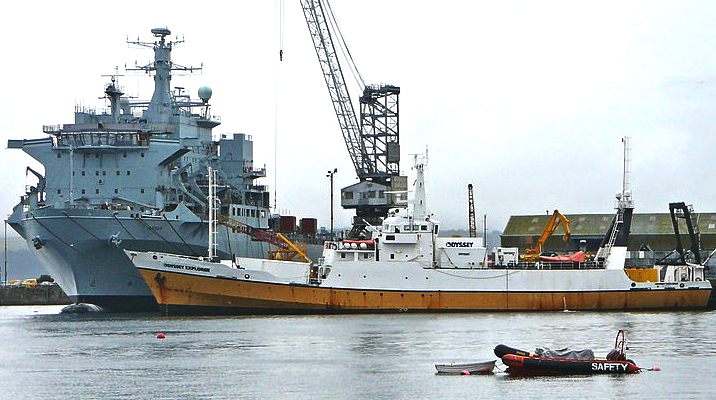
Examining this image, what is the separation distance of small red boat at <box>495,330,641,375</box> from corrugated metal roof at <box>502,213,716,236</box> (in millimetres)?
56551

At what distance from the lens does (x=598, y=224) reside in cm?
10300

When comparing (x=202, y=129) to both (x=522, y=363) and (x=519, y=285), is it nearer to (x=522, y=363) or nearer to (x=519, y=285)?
(x=519, y=285)

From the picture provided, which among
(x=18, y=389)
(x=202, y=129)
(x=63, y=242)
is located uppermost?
(x=202, y=129)

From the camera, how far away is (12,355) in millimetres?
53281

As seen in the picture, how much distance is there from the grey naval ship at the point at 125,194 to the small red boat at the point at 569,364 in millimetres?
41206

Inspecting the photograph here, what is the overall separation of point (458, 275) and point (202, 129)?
31507mm

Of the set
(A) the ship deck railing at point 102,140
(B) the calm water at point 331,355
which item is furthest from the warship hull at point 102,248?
(B) the calm water at point 331,355

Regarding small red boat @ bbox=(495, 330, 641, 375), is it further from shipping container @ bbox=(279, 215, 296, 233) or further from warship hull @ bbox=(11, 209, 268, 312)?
shipping container @ bbox=(279, 215, 296, 233)

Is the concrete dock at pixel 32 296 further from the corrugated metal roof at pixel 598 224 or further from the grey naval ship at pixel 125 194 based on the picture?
the corrugated metal roof at pixel 598 224

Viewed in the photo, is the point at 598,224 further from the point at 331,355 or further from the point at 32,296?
the point at 331,355

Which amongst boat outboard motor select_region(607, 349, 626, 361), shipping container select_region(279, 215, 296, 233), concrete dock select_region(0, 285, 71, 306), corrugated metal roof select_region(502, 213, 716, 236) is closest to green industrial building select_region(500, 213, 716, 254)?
corrugated metal roof select_region(502, 213, 716, 236)

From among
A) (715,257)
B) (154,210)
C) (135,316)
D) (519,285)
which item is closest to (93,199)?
(154,210)

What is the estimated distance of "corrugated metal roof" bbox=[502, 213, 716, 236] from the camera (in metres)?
99.7

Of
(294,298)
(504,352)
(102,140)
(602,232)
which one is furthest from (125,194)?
(504,352)
